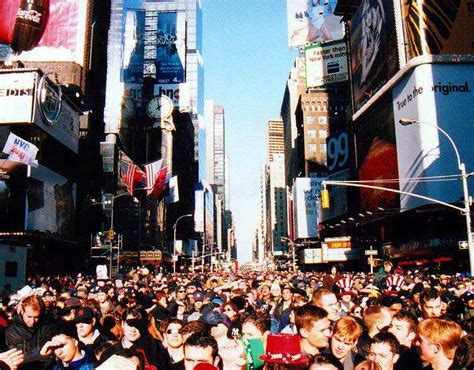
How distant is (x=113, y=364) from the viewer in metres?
4.04

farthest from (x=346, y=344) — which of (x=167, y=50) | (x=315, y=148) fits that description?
(x=167, y=50)

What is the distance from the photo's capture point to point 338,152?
106562mm

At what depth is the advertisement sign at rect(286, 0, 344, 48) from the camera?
→ 127062 mm

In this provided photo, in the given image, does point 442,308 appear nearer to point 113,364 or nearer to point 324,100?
point 113,364

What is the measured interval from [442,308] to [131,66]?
125m

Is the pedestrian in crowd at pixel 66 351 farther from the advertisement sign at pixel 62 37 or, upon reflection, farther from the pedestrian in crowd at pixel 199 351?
the advertisement sign at pixel 62 37

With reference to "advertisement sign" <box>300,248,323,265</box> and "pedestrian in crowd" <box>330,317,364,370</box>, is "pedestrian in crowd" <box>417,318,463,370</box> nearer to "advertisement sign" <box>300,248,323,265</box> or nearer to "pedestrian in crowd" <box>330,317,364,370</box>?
"pedestrian in crowd" <box>330,317,364,370</box>

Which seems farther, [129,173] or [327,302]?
[129,173]

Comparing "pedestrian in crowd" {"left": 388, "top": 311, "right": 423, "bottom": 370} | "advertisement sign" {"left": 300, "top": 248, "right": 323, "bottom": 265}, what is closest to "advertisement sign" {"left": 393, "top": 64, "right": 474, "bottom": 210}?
"pedestrian in crowd" {"left": 388, "top": 311, "right": 423, "bottom": 370}

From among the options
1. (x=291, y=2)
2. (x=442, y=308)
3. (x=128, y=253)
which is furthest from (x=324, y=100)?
(x=442, y=308)

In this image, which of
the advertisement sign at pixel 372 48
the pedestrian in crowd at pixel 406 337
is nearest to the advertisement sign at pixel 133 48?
the advertisement sign at pixel 372 48

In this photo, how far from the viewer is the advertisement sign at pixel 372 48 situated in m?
58.9

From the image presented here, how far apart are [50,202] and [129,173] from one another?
32.9 feet

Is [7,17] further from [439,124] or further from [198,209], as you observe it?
[198,209]
